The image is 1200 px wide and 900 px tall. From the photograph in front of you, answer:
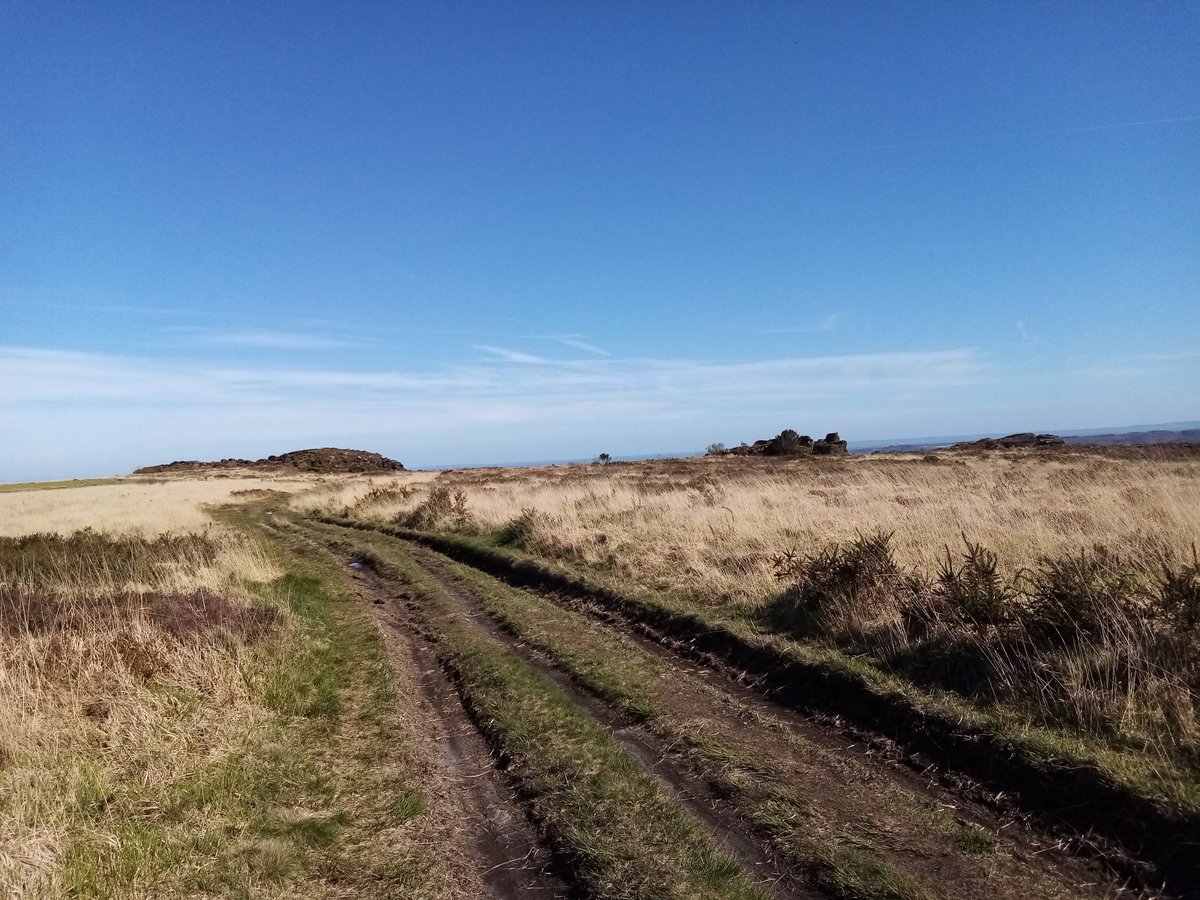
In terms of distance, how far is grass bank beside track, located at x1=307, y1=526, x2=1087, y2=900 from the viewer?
4273 mm

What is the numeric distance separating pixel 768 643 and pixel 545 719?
11.1 feet

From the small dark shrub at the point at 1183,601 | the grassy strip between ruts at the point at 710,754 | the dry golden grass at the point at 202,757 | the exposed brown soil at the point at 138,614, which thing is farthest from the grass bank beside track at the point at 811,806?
the exposed brown soil at the point at 138,614

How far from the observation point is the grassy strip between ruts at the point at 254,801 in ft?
15.2

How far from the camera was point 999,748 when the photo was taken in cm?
571

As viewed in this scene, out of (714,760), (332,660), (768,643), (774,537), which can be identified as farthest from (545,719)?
(774,537)

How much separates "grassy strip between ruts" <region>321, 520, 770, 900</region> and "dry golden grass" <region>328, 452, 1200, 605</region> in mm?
4558

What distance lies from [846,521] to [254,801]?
13.0 meters

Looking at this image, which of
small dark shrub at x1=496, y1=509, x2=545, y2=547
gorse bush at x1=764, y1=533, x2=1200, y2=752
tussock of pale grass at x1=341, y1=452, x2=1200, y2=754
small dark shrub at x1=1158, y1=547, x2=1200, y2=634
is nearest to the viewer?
gorse bush at x1=764, y1=533, x2=1200, y2=752

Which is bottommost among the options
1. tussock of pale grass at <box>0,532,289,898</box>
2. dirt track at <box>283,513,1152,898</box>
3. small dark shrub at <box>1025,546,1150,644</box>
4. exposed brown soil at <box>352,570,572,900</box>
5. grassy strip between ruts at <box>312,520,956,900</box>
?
exposed brown soil at <box>352,570,572,900</box>

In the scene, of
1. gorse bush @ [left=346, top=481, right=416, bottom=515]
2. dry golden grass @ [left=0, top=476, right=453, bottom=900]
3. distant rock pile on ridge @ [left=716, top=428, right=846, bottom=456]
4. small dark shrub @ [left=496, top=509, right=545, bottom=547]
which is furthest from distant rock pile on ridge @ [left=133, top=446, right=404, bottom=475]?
dry golden grass @ [left=0, top=476, right=453, bottom=900]

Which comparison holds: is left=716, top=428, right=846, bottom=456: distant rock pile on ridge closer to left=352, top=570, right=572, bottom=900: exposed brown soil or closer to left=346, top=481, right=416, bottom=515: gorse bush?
left=346, top=481, right=416, bottom=515: gorse bush

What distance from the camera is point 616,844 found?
485 cm

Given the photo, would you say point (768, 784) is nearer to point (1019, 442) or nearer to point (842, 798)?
point (842, 798)

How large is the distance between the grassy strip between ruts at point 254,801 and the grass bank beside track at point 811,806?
2510 millimetres
